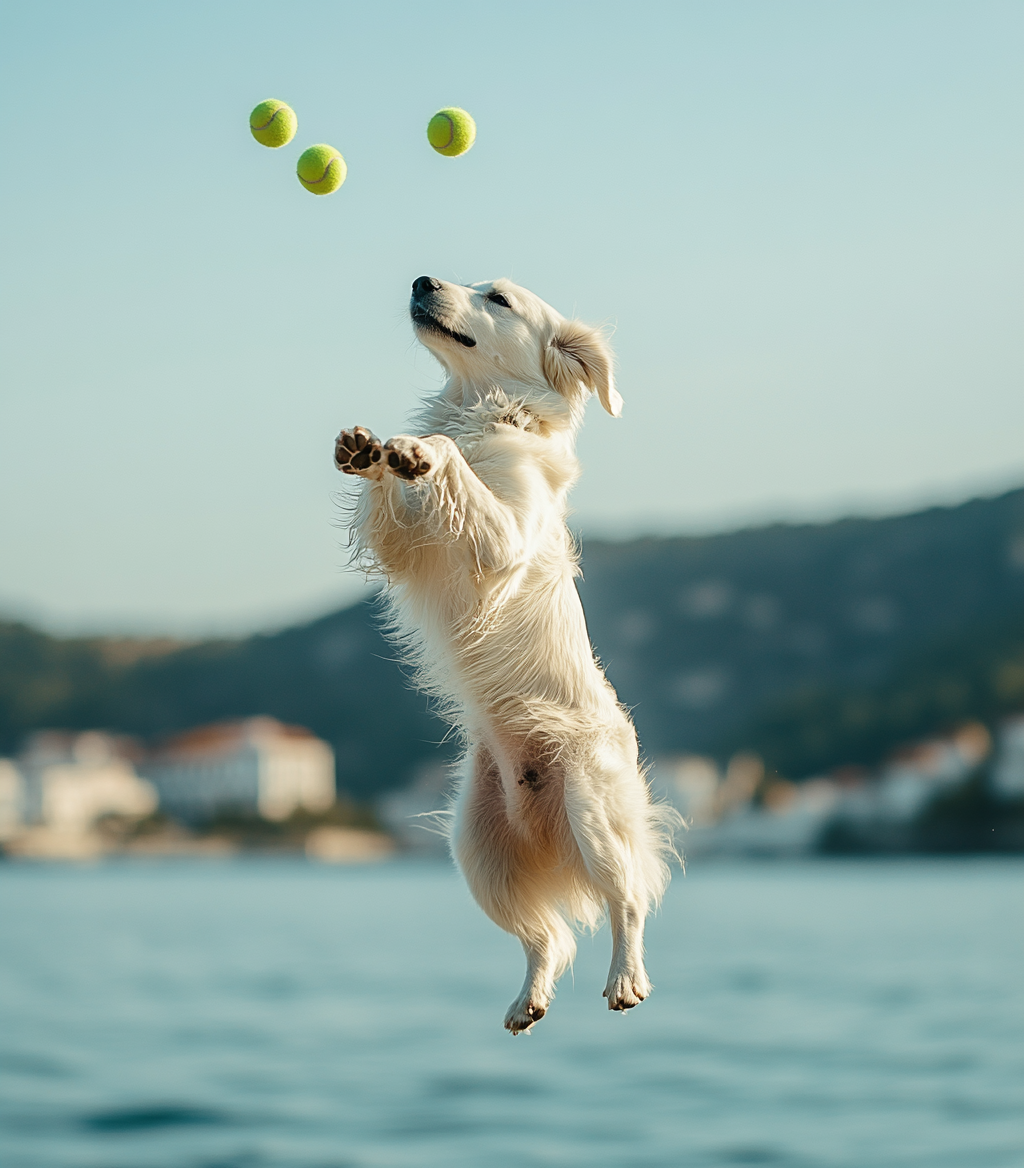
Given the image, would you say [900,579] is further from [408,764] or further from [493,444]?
[493,444]

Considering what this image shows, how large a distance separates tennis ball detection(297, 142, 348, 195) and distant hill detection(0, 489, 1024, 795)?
141 metres

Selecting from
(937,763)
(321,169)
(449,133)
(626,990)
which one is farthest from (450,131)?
(937,763)

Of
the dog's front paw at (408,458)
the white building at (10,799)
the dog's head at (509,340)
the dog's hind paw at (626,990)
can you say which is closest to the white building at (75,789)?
the white building at (10,799)

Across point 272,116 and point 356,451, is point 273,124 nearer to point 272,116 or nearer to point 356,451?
point 272,116

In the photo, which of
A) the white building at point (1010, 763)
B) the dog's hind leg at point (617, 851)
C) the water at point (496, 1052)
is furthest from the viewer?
the white building at point (1010, 763)

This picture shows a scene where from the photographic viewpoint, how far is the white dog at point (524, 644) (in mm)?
4664

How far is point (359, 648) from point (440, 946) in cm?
10780

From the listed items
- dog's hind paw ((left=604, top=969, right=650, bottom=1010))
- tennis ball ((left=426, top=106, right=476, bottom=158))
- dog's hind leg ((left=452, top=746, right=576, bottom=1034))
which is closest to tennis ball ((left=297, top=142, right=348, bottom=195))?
tennis ball ((left=426, top=106, right=476, bottom=158))

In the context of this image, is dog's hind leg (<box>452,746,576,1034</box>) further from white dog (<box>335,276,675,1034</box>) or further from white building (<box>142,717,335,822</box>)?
white building (<box>142,717,335,822</box>)

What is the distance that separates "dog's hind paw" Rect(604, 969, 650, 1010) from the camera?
4.48 m

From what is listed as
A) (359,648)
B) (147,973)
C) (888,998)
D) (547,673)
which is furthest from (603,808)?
(359,648)

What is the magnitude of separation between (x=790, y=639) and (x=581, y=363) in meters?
180

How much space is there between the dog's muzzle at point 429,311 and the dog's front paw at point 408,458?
0.69 metres

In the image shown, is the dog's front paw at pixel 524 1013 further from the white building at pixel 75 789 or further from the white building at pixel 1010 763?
the white building at pixel 75 789
